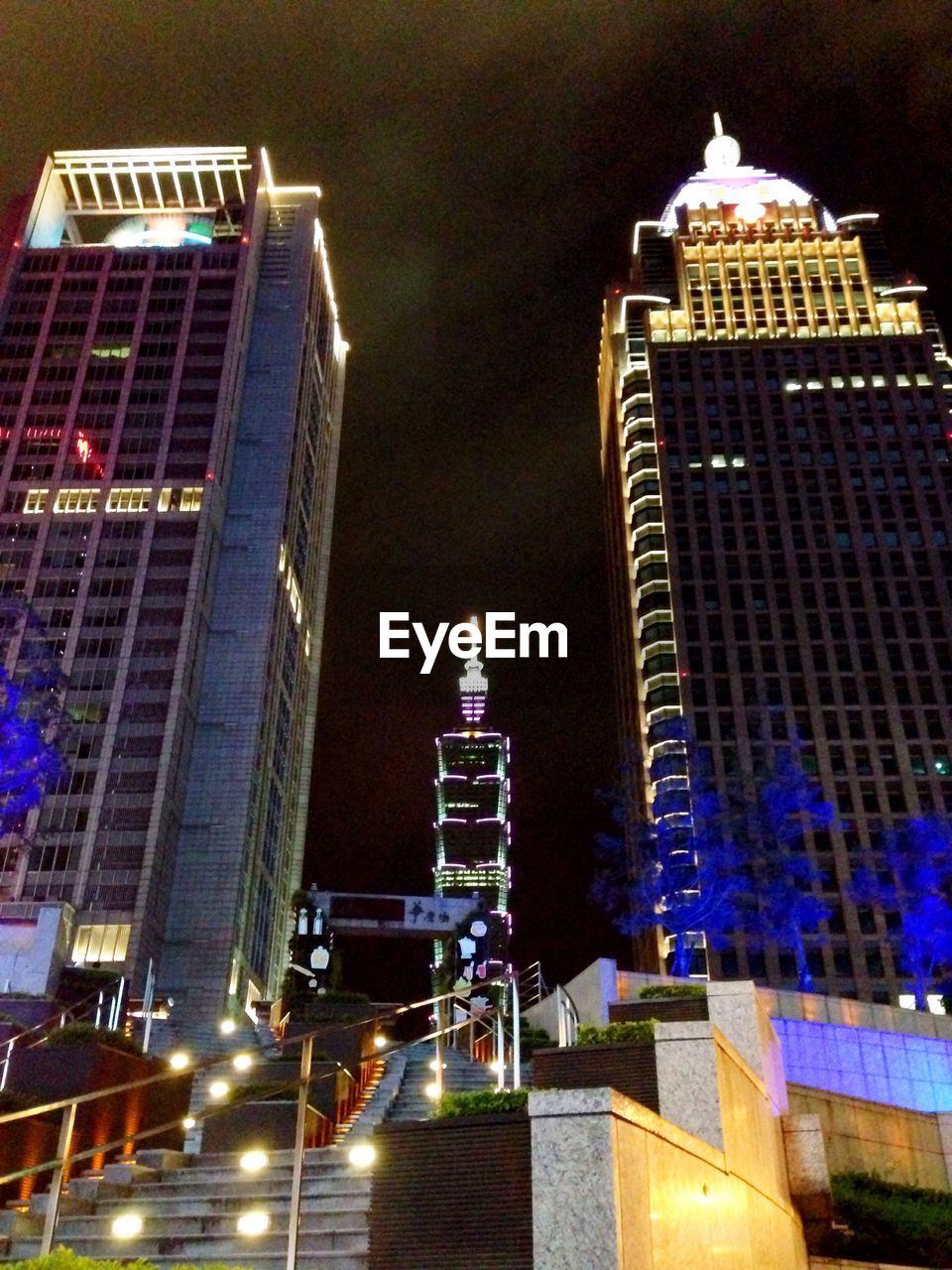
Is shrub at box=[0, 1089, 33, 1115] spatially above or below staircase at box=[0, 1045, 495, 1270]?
above

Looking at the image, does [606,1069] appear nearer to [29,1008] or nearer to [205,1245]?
[205,1245]

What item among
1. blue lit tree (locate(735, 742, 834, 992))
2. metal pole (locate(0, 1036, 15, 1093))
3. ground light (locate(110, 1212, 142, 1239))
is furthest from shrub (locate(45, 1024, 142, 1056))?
blue lit tree (locate(735, 742, 834, 992))

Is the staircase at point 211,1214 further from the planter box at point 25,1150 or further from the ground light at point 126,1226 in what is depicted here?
the planter box at point 25,1150

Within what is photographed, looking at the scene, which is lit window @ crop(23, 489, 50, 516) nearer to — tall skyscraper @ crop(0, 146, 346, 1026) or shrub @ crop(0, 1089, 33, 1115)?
tall skyscraper @ crop(0, 146, 346, 1026)

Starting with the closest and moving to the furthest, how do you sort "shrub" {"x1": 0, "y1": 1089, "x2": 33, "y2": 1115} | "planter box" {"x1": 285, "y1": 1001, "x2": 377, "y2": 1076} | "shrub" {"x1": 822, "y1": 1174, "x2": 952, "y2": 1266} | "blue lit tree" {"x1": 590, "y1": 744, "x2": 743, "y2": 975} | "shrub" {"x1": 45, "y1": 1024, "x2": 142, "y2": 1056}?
"shrub" {"x1": 0, "y1": 1089, "x2": 33, "y2": 1115} → "shrub" {"x1": 822, "y1": 1174, "x2": 952, "y2": 1266} → "shrub" {"x1": 45, "y1": 1024, "x2": 142, "y2": 1056} → "planter box" {"x1": 285, "y1": 1001, "x2": 377, "y2": 1076} → "blue lit tree" {"x1": 590, "y1": 744, "x2": 743, "y2": 975}

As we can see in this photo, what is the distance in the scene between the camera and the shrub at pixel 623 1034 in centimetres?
995

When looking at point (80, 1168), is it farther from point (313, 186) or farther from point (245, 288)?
point (313, 186)

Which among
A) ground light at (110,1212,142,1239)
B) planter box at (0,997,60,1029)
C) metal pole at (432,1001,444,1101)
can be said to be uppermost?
planter box at (0,997,60,1029)

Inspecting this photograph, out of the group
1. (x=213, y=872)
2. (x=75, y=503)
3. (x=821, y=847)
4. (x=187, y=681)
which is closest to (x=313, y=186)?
(x=75, y=503)

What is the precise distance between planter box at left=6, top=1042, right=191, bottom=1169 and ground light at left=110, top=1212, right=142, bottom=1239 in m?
3.34

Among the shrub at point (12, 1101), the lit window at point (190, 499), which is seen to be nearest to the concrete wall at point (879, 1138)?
the shrub at point (12, 1101)

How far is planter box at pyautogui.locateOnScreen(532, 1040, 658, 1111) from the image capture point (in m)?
9.47

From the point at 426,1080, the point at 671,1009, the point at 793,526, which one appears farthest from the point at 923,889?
the point at 793,526

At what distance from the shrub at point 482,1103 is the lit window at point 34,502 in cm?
8925
